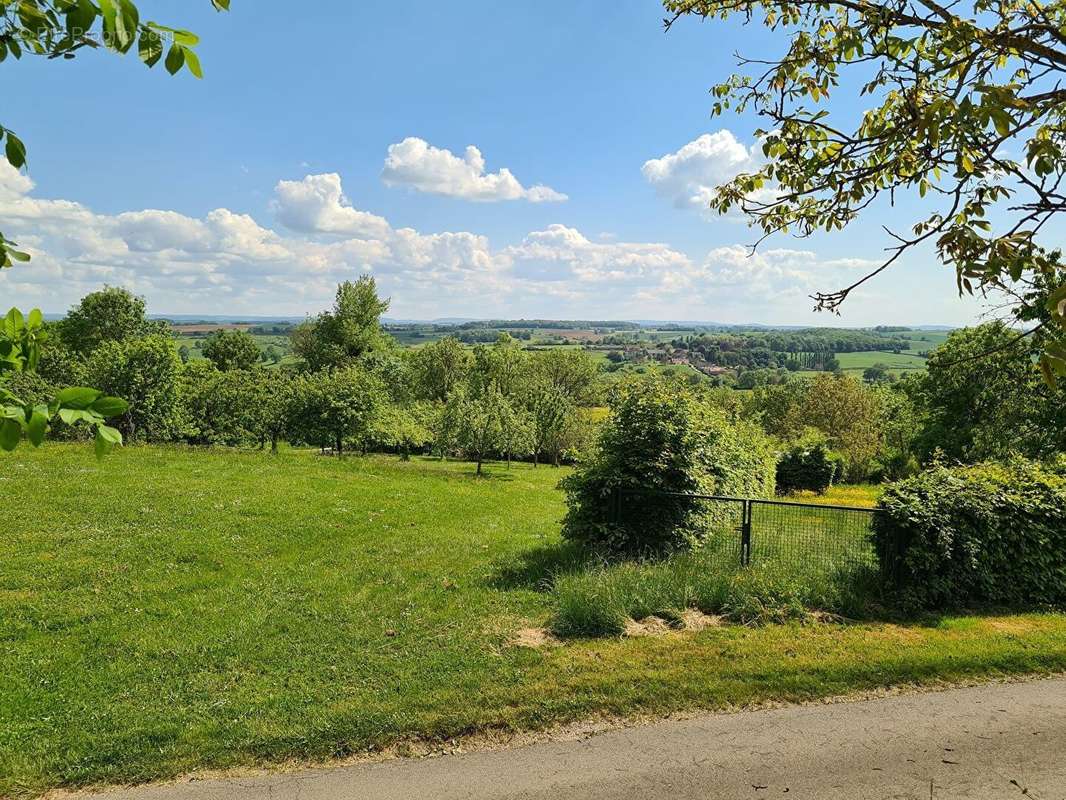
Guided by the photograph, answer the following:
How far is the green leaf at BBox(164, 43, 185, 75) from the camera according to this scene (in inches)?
74.4

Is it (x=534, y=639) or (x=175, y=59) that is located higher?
(x=175, y=59)

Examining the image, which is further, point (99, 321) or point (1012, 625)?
point (99, 321)

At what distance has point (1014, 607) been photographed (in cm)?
830

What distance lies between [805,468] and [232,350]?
54383mm

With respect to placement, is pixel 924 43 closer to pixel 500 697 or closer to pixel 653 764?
pixel 653 764

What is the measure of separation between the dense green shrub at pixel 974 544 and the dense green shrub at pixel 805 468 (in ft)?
89.3

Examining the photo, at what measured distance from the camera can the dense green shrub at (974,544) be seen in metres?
8.24

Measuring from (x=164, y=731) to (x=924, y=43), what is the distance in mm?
7801

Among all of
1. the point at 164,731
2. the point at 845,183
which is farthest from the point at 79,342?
the point at 845,183

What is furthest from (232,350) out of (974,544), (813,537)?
(974,544)

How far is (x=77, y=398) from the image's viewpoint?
1588 millimetres

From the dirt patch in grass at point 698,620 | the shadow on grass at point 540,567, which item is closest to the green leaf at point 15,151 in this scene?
the dirt patch in grass at point 698,620

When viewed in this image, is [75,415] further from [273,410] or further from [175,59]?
[273,410]

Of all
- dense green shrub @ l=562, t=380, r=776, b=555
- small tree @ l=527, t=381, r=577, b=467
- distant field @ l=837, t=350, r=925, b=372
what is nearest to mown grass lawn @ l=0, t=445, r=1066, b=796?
dense green shrub @ l=562, t=380, r=776, b=555
